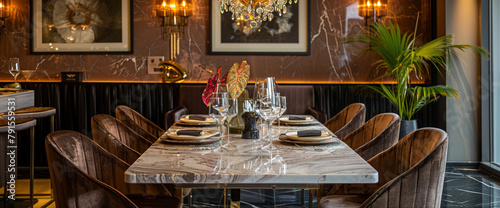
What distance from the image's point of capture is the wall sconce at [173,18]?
16.7ft

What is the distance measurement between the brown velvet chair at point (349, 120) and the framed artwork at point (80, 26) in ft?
8.30

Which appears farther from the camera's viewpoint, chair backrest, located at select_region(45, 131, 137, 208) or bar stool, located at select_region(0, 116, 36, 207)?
bar stool, located at select_region(0, 116, 36, 207)

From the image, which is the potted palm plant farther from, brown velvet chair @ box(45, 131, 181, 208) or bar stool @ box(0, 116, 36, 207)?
bar stool @ box(0, 116, 36, 207)

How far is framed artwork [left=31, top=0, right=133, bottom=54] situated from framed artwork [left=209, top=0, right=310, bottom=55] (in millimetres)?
937

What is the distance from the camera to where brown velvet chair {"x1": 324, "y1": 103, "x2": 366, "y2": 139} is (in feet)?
10.9

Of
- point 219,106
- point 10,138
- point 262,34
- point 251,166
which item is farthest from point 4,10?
point 251,166

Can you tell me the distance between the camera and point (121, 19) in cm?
516

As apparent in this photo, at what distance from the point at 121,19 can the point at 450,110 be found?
140 inches

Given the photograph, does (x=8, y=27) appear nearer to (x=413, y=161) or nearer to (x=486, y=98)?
(x=413, y=161)

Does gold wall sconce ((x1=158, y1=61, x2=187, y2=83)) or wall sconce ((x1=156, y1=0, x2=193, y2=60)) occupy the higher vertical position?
wall sconce ((x1=156, y1=0, x2=193, y2=60))

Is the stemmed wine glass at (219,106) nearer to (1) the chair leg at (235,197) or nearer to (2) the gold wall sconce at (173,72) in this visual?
(1) the chair leg at (235,197)

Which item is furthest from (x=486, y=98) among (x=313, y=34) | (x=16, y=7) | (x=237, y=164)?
(x=16, y=7)

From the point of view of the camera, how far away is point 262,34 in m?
5.16

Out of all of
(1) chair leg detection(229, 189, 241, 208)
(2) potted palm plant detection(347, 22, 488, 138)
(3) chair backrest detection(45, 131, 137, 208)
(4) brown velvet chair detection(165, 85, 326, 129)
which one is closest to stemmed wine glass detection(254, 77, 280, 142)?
(1) chair leg detection(229, 189, 241, 208)
